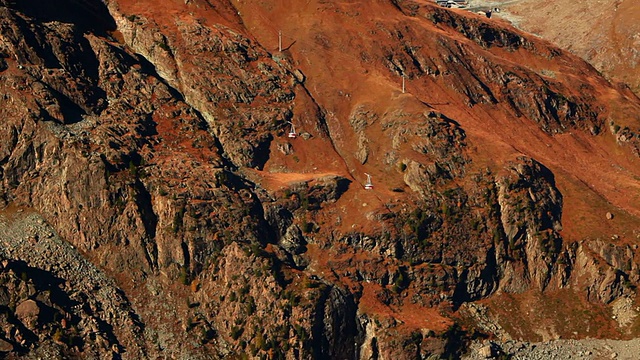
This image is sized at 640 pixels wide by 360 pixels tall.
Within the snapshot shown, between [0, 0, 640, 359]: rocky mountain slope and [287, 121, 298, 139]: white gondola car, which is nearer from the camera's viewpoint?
[0, 0, 640, 359]: rocky mountain slope

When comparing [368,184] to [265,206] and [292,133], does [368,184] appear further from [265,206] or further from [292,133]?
[265,206]

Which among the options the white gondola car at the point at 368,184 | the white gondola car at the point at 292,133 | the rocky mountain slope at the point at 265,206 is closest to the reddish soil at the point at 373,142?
the rocky mountain slope at the point at 265,206

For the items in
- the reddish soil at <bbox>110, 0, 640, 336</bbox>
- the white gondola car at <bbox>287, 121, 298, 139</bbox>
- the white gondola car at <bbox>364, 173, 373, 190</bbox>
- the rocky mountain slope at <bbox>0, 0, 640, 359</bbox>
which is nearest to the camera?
the rocky mountain slope at <bbox>0, 0, 640, 359</bbox>

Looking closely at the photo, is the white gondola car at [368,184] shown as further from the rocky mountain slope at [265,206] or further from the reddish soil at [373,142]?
the rocky mountain slope at [265,206]

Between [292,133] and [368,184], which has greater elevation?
[292,133]

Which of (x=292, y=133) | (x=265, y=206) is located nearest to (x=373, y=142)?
(x=292, y=133)

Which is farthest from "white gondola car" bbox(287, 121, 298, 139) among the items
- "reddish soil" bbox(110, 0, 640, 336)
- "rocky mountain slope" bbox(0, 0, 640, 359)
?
"rocky mountain slope" bbox(0, 0, 640, 359)

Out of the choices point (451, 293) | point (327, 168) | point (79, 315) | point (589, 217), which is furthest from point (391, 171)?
point (79, 315)

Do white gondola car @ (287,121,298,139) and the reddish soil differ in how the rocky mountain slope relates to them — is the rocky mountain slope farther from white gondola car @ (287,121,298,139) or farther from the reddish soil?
white gondola car @ (287,121,298,139)

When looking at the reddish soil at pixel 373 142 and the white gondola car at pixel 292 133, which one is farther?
the white gondola car at pixel 292 133
